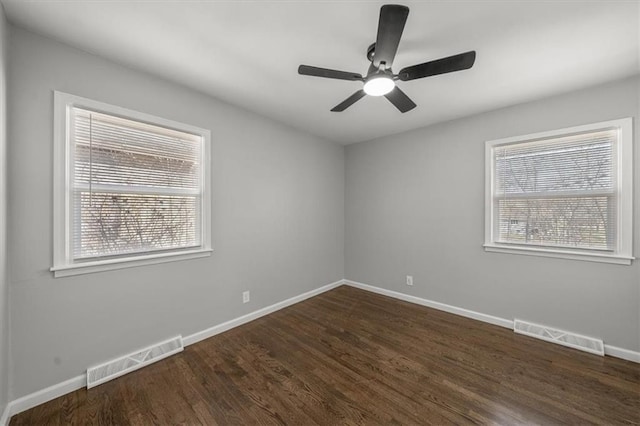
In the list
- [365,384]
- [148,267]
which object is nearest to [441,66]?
[365,384]

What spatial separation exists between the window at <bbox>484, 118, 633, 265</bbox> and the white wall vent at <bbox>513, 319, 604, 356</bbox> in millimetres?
766

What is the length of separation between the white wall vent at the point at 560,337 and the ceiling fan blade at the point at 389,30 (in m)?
3.02

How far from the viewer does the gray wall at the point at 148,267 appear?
1640 mm

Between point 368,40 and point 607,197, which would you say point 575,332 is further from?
point 368,40

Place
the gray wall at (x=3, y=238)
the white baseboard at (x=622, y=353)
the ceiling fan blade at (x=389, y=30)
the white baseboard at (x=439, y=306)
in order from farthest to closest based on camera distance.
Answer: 1. the white baseboard at (x=439, y=306)
2. the white baseboard at (x=622, y=353)
3. the gray wall at (x=3, y=238)
4. the ceiling fan blade at (x=389, y=30)

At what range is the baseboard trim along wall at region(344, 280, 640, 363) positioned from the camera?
2.19 metres

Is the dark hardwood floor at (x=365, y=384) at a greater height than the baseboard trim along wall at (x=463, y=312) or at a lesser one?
lesser

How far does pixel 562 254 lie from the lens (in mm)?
2484

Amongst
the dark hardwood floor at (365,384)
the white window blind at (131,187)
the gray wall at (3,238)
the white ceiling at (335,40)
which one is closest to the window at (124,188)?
the white window blind at (131,187)

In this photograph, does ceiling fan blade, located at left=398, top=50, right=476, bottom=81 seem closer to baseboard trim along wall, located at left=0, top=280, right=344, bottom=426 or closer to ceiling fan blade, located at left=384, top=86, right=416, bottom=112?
ceiling fan blade, located at left=384, top=86, right=416, bottom=112

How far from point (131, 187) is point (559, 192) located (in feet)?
13.5

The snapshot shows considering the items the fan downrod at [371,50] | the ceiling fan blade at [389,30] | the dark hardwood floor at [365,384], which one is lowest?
the dark hardwood floor at [365,384]

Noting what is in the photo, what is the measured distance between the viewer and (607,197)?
2.30 meters

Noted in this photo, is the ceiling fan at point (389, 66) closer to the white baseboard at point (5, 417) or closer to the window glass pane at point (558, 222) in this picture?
the window glass pane at point (558, 222)
